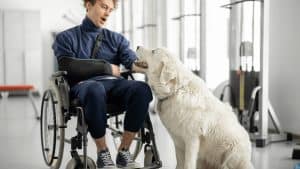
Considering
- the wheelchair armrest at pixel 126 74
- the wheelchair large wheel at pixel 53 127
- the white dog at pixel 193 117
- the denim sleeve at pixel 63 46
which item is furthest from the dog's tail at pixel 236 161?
the denim sleeve at pixel 63 46

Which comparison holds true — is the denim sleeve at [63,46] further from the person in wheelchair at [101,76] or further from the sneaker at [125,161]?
the sneaker at [125,161]

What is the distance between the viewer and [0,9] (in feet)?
30.1

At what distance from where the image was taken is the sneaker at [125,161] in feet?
6.98

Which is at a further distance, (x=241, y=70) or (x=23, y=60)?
(x=23, y=60)

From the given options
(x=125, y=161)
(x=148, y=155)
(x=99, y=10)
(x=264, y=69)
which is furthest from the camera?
(x=264, y=69)

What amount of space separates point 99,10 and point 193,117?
0.90 metres

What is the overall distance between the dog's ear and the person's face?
1.93ft

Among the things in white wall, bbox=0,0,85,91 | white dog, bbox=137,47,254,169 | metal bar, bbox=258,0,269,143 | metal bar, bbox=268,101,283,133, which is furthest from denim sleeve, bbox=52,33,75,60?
white wall, bbox=0,0,85,91

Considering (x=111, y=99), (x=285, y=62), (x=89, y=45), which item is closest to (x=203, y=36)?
(x=285, y=62)

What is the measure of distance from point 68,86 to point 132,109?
15.1 inches

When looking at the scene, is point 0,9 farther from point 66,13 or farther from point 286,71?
point 286,71

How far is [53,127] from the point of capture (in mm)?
2459

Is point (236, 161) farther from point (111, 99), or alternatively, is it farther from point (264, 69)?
point (264, 69)

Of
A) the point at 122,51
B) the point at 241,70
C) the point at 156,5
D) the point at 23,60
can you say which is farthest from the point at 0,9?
the point at 122,51
